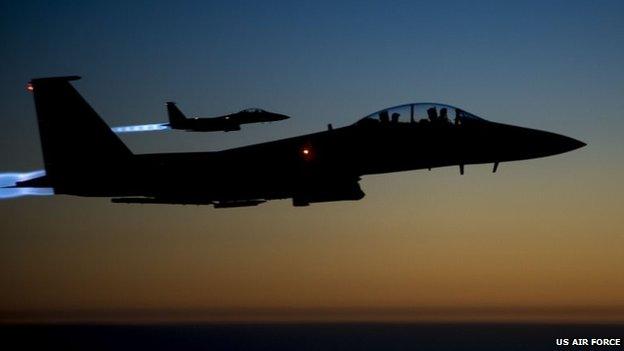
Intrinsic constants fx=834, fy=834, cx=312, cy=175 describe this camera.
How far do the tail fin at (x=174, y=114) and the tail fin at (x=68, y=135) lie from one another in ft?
105

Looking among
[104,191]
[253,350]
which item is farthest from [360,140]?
[253,350]

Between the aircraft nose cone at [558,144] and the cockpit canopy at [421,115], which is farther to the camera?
the cockpit canopy at [421,115]

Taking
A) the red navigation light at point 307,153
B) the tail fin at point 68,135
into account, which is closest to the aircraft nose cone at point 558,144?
the red navigation light at point 307,153

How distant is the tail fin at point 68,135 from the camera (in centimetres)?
3184

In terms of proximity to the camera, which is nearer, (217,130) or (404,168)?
(404,168)

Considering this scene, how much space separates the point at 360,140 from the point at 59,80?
38.3 ft

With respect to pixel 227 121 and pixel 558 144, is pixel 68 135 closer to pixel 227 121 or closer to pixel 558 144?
pixel 558 144

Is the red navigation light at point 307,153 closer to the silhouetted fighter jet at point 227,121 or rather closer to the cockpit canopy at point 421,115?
the cockpit canopy at point 421,115

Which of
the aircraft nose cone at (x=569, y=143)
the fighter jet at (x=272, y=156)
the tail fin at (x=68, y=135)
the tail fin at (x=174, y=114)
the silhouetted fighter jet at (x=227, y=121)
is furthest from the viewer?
the tail fin at (x=174, y=114)

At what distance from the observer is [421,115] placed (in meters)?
29.6

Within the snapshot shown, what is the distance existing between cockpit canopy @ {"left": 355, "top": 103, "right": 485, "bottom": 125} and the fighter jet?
0.12 feet

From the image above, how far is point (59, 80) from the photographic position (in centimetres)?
3155

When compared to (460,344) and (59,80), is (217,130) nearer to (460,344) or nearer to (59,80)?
(59,80)

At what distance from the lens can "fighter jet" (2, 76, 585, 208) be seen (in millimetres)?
29500
